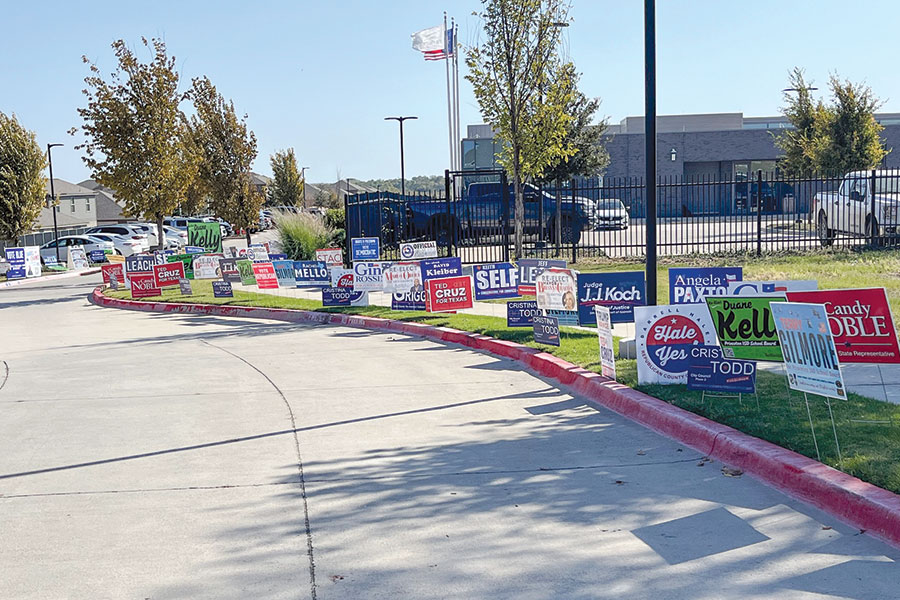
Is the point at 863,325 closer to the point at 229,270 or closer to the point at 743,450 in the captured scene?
the point at 743,450

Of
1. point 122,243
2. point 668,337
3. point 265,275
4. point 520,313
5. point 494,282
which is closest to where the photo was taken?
point 668,337

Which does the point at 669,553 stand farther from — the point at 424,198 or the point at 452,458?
the point at 424,198

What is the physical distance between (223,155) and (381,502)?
31.8m

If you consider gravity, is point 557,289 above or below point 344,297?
above

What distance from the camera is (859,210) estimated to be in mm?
23531

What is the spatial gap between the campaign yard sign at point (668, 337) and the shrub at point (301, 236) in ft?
68.1

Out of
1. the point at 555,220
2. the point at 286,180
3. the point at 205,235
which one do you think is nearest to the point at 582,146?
the point at 555,220

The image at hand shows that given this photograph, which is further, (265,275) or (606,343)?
(265,275)

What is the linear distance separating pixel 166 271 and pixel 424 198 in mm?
7070

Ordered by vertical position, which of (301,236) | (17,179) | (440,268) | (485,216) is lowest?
(440,268)

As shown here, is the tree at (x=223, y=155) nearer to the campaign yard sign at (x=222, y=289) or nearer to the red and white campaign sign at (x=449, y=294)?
the campaign yard sign at (x=222, y=289)

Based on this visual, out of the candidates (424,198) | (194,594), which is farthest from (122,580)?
(424,198)

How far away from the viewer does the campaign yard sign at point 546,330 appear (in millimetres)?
11761

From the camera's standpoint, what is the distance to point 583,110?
3003 centimetres
